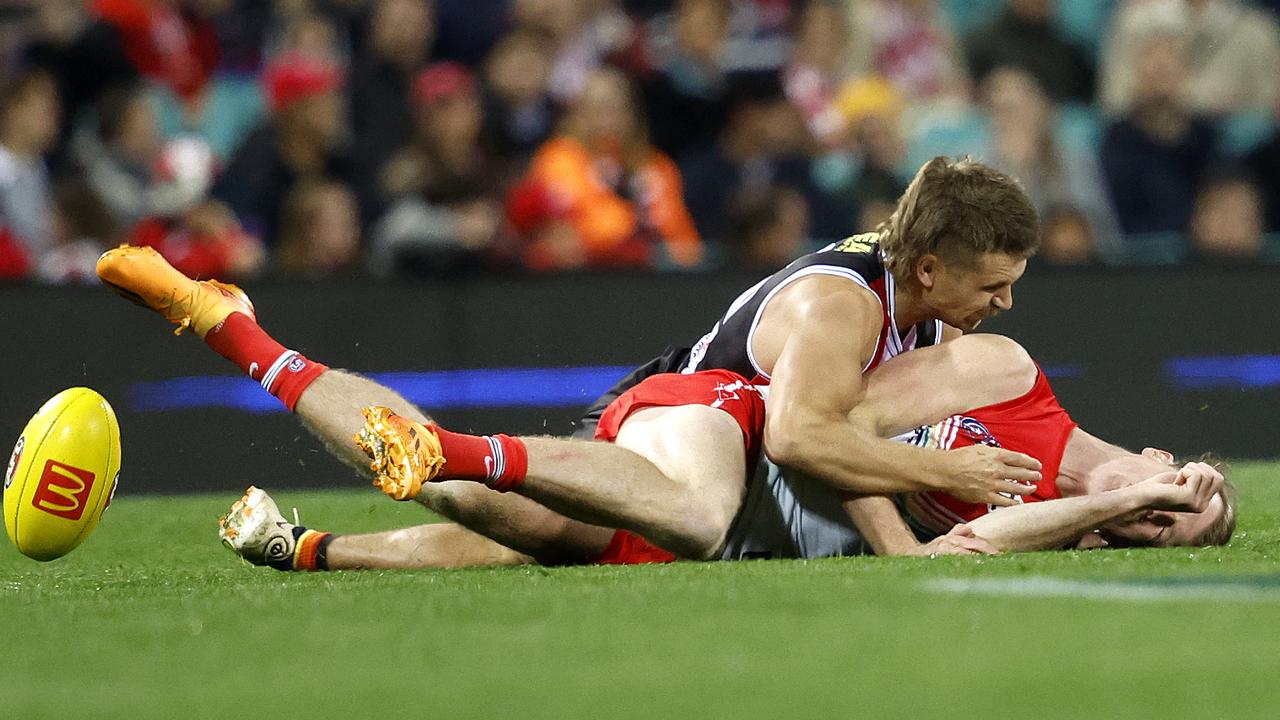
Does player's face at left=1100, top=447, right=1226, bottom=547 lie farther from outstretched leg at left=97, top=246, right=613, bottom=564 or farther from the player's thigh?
outstretched leg at left=97, top=246, right=613, bottom=564

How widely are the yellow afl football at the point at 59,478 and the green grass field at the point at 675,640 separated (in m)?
0.14

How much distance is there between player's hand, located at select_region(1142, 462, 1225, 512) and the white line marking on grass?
701 mm

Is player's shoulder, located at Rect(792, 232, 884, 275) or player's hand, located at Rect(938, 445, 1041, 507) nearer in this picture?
player's hand, located at Rect(938, 445, 1041, 507)

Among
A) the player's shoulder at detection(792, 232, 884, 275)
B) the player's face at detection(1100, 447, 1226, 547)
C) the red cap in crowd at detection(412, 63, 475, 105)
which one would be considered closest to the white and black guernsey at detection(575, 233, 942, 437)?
the player's shoulder at detection(792, 232, 884, 275)

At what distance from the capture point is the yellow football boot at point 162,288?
4.91 m

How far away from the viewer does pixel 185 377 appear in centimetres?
758

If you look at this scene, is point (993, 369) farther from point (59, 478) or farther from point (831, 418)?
point (59, 478)

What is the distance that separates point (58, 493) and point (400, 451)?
0.96m

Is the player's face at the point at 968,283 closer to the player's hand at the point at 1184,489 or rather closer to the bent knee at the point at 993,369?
the bent knee at the point at 993,369

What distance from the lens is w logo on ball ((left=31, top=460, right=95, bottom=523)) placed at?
459 centimetres

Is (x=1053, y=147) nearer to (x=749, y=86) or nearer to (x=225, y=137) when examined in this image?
(x=749, y=86)

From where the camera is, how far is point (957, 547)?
4535 mm

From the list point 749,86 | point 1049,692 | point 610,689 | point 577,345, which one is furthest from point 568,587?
point 749,86

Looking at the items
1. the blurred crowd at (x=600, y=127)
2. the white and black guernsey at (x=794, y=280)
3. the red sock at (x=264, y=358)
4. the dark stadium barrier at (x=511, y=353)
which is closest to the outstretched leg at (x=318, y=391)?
the red sock at (x=264, y=358)
